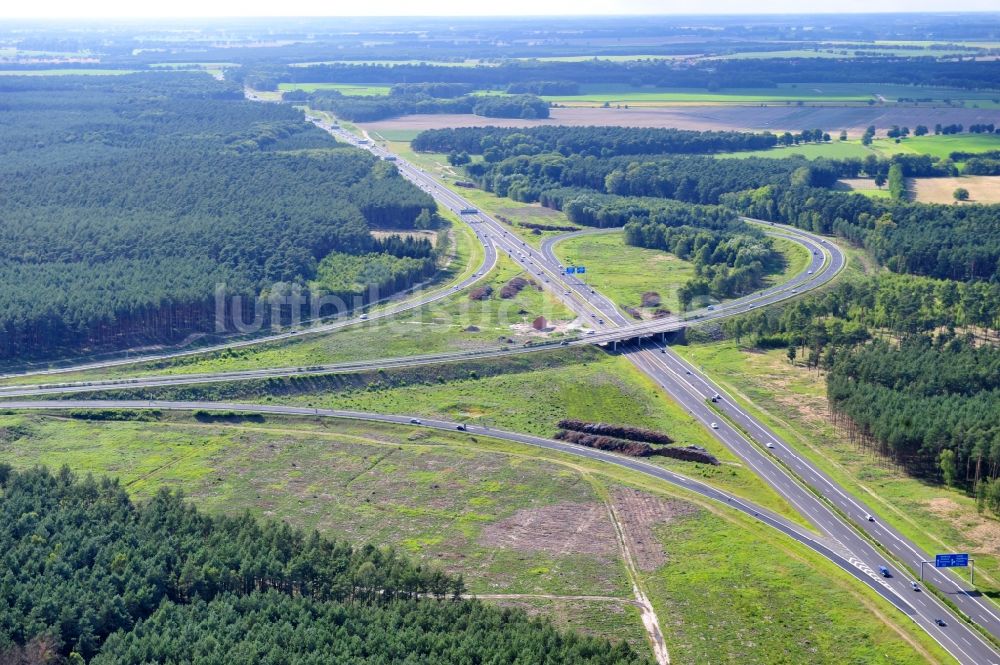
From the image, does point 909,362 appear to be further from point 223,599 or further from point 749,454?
point 223,599

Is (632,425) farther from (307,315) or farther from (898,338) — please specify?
(307,315)

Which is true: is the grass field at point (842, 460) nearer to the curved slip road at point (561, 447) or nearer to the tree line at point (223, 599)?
the curved slip road at point (561, 447)

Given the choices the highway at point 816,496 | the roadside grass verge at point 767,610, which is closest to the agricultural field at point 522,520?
the roadside grass verge at point 767,610

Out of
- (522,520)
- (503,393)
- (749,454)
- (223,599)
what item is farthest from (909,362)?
(223,599)

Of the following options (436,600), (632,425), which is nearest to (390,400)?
(632,425)

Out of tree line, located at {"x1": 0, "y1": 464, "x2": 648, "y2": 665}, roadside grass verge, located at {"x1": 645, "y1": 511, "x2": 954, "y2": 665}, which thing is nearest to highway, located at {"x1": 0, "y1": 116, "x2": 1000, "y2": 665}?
roadside grass verge, located at {"x1": 645, "y1": 511, "x2": 954, "y2": 665}

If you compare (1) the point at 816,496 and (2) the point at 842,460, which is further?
(2) the point at 842,460

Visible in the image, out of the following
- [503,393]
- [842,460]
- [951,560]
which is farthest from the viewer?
[503,393]
